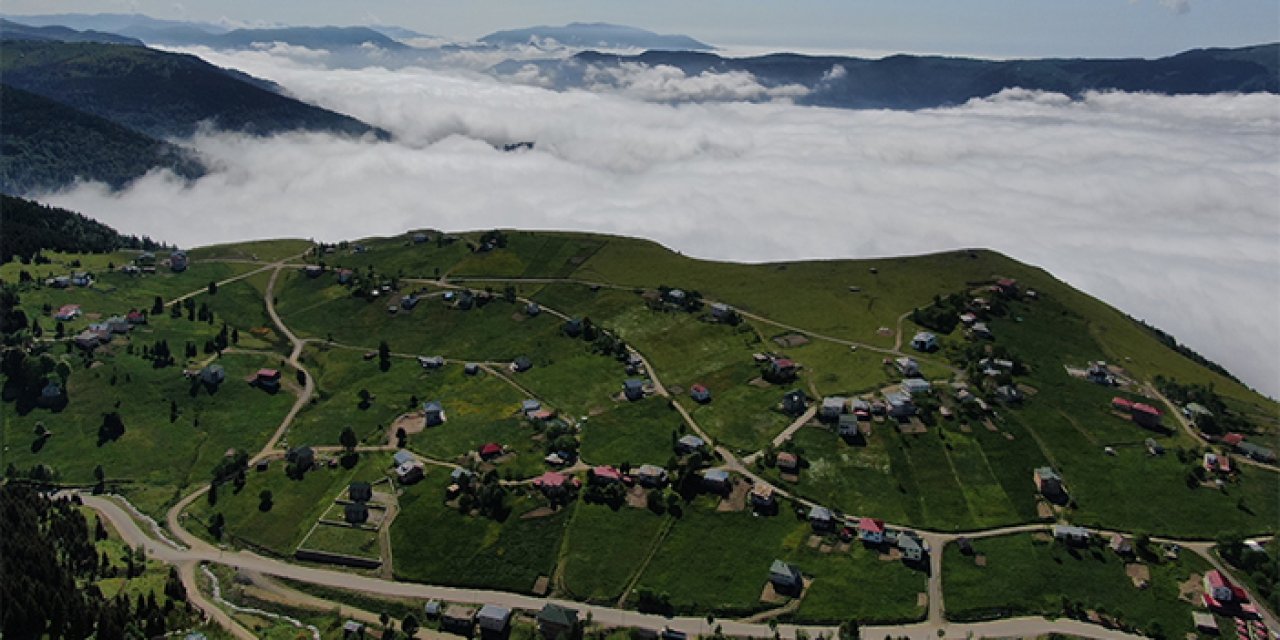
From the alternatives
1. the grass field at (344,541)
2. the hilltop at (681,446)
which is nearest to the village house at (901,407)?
the hilltop at (681,446)

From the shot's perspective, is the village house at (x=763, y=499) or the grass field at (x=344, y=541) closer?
the grass field at (x=344, y=541)

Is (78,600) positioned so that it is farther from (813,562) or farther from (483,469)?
(813,562)

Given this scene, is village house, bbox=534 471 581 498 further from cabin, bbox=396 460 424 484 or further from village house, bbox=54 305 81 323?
village house, bbox=54 305 81 323

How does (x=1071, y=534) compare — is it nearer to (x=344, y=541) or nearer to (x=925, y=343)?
(x=925, y=343)

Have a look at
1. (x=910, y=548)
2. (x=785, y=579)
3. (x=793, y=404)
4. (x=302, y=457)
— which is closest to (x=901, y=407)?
(x=793, y=404)

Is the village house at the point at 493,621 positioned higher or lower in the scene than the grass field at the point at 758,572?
lower

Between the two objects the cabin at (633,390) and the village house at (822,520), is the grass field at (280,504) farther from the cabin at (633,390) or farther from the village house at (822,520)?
the village house at (822,520)

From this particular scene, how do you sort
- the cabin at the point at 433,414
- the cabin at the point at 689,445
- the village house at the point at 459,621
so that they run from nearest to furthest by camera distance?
the village house at the point at 459,621, the cabin at the point at 689,445, the cabin at the point at 433,414

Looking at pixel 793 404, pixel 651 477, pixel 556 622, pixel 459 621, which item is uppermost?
pixel 793 404

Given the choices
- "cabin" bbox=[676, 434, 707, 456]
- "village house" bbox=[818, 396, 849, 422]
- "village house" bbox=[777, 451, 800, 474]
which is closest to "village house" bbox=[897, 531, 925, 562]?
"village house" bbox=[777, 451, 800, 474]
